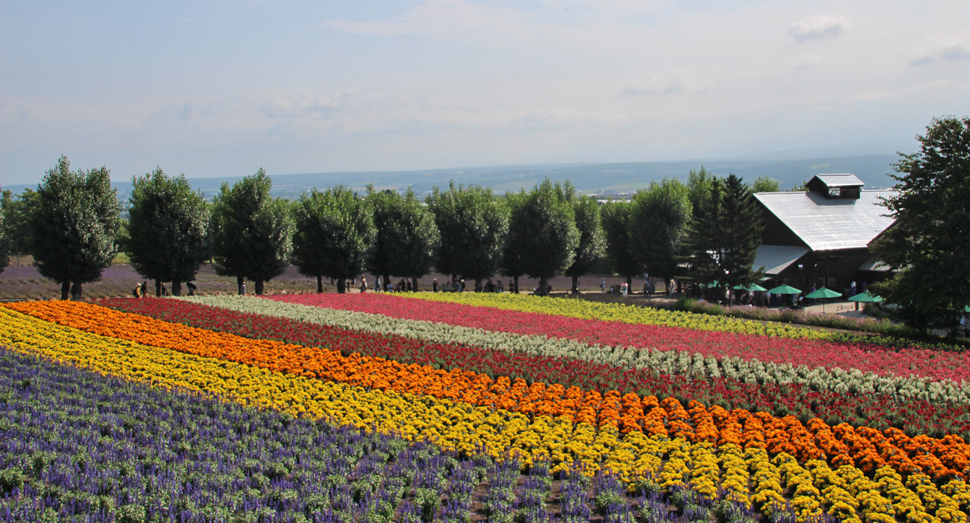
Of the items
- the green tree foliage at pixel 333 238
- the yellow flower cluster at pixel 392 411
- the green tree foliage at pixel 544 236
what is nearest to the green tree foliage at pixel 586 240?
the green tree foliage at pixel 544 236

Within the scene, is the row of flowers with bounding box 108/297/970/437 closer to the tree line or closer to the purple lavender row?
the purple lavender row

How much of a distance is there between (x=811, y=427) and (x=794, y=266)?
128 feet

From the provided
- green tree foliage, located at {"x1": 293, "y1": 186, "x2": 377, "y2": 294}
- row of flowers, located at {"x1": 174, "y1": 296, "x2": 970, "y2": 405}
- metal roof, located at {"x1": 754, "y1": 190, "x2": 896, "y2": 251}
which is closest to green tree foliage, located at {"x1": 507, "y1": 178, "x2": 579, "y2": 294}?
green tree foliage, located at {"x1": 293, "y1": 186, "x2": 377, "y2": 294}

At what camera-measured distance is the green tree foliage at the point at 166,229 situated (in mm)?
39438

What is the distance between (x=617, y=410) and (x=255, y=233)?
109ft

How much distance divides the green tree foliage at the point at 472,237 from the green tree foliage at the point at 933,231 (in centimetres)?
2958

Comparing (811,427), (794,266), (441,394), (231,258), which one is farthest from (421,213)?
(811,427)

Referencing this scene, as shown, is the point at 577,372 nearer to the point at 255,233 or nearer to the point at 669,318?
the point at 669,318

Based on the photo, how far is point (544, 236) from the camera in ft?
175

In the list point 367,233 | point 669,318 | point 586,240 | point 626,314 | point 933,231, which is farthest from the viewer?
point 586,240

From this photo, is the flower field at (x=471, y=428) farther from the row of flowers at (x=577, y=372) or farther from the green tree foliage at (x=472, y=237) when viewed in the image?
the green tree foliage at (x=472, y=237)

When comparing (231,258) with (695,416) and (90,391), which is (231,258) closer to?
(90,391)

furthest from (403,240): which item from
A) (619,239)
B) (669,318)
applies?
(669,318)

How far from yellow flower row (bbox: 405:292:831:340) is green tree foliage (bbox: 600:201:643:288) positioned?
25.0m
